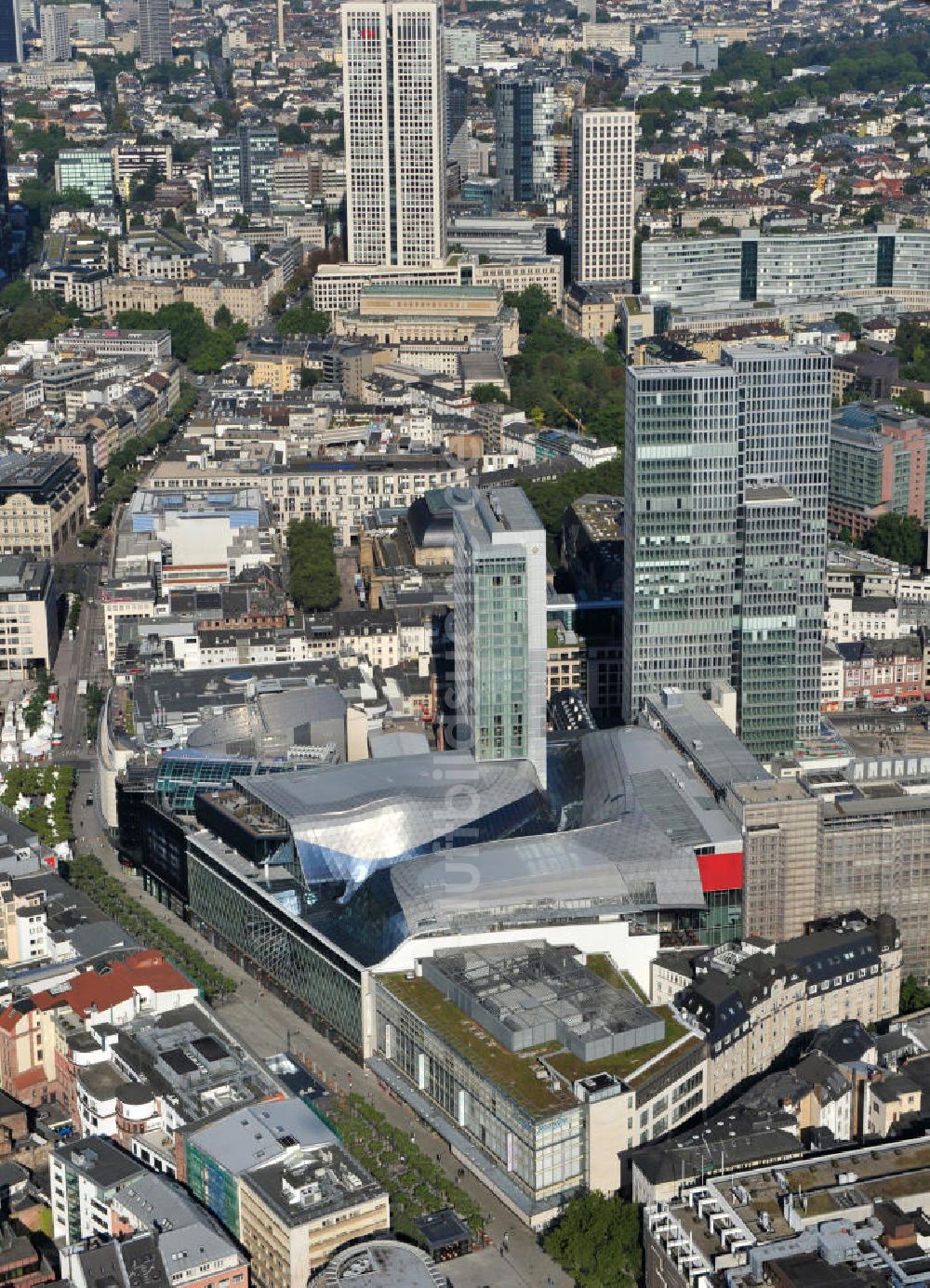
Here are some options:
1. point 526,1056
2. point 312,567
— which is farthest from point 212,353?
point 526,1056

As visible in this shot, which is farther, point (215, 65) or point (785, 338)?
point (215, 65)

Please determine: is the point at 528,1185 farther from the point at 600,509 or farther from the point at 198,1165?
the point at 600,509

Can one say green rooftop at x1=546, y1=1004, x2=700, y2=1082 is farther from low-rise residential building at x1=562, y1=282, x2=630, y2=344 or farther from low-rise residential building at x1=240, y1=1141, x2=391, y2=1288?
low-rise residential building at x1=562, y1=282, x2=630, y2=344

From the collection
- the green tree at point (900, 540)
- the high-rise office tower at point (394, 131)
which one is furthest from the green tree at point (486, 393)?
the green tree at point (900, 540)

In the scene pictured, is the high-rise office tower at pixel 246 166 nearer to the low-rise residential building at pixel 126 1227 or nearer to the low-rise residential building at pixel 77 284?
the low-rise residential building at pixel 77 284

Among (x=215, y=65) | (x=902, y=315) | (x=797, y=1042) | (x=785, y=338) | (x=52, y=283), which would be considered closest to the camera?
(x=797, y=1042)

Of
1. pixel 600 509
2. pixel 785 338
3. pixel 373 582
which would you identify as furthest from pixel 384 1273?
pixel 785 338

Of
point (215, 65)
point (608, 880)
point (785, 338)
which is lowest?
point (608, 880)
